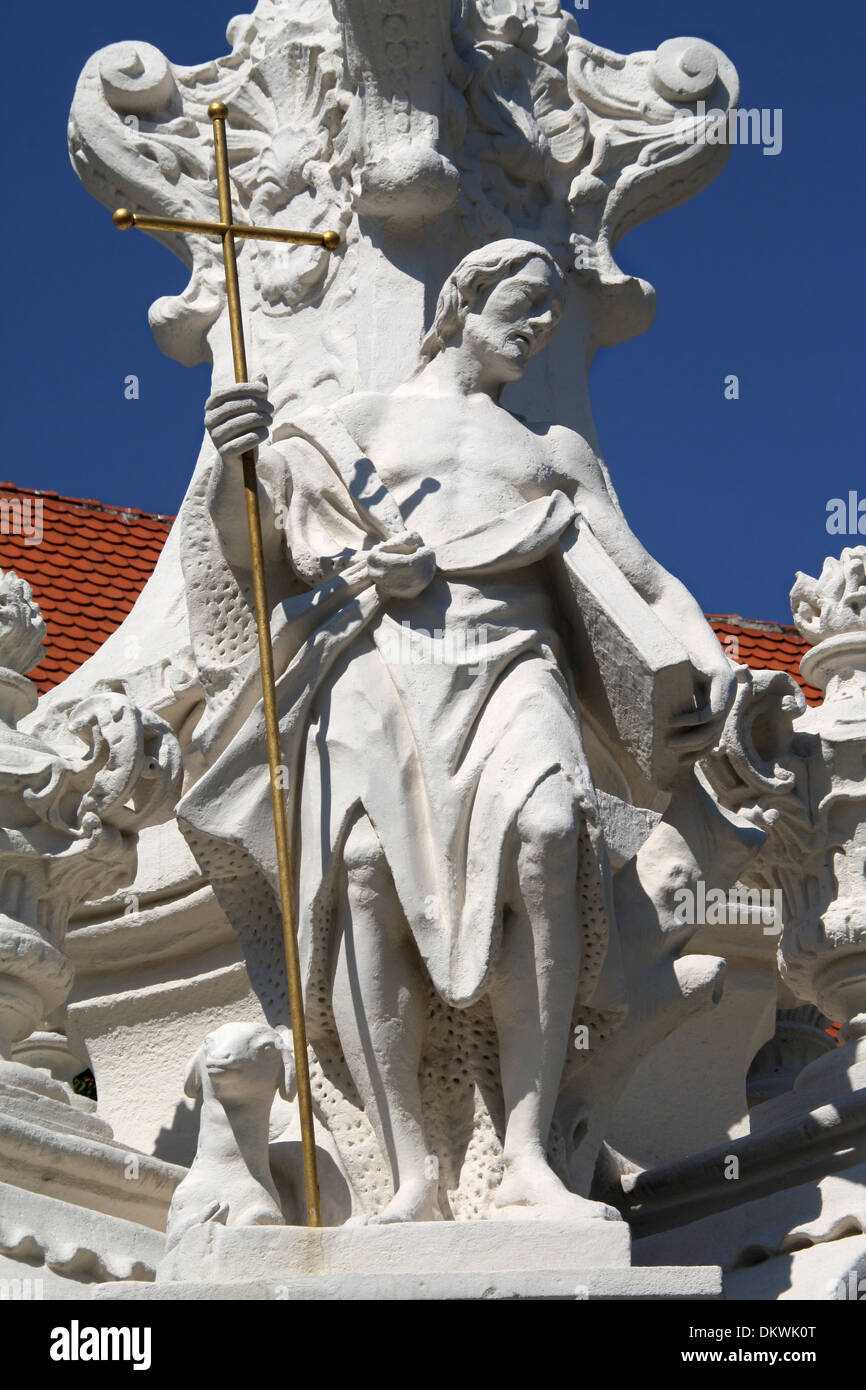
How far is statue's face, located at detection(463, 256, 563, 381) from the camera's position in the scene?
822cm

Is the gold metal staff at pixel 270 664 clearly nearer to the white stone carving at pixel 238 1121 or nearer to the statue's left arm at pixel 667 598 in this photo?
the white stone carving at pixel 238 1121

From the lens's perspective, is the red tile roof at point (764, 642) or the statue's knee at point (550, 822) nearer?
the statue's knee at point (550, 822)

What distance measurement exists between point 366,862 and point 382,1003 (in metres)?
0.38

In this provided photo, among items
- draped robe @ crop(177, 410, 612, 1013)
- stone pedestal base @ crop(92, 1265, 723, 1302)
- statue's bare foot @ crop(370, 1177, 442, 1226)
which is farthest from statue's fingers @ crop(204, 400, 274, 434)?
stone pedestal base @ crop(92, 1265, 723, 1302)

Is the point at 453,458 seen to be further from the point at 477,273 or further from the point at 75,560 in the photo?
the point at 75,560

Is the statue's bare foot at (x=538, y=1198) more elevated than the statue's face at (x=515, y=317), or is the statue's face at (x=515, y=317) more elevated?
the statue's face at (x=515, y=317)

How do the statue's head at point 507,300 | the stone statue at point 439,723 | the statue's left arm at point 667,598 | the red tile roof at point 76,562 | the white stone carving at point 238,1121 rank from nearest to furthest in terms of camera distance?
the white stone carving at point 238,1121, the stone statue at point 439,723, the statue's left arm at point 667,598, the statue's head at point 507,300, the red tile roof at point 76,562

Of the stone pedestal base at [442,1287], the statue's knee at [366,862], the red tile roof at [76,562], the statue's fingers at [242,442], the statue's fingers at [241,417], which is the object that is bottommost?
the stone pedestal base at [442,1287]

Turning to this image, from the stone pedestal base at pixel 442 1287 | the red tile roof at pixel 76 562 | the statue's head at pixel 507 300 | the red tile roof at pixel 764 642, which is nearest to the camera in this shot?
the stone pedestal base at pixel 442 1287

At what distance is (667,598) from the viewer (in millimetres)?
8305

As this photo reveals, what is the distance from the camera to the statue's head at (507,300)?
822 centimetres

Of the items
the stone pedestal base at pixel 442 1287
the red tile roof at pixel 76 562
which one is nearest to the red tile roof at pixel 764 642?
the red tile roof at pixel 76 562

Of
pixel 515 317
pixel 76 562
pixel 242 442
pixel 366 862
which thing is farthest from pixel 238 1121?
pixel 76 562

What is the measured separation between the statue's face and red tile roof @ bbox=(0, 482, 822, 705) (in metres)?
5.69
